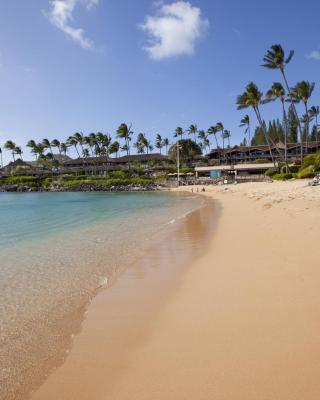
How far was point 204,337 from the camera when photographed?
4176 mm

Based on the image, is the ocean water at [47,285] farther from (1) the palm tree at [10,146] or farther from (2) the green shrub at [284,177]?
(1) the palm tree at [10,146]

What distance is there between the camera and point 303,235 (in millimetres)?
9445

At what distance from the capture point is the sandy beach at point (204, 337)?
125 inches

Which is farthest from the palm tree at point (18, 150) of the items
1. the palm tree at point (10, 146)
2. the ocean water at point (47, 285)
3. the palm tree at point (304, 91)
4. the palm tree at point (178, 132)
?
the ocean water at point (47, 285)

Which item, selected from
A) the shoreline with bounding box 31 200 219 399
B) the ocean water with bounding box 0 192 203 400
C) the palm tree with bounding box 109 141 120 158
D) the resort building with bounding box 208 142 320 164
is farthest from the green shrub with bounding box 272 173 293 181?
the palm tree with bounding box 109 141 120 158

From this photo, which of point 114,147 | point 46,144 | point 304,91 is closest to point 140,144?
point 114,147

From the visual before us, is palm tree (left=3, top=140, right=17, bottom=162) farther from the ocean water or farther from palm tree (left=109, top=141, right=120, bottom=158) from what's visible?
the ocean water

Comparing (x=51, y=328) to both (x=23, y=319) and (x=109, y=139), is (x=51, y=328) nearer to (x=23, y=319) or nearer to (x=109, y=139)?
(x=23, y=319)

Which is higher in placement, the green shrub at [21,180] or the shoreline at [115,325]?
the green shrub at [21,180]

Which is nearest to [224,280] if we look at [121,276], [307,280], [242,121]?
[307,280]

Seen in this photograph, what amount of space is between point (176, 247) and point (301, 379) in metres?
7.62

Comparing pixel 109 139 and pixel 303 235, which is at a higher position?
pixel 109 139

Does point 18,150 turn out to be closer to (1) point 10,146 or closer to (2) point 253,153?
(1) point 10,146

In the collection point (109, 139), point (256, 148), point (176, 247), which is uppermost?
point (109, 139)
